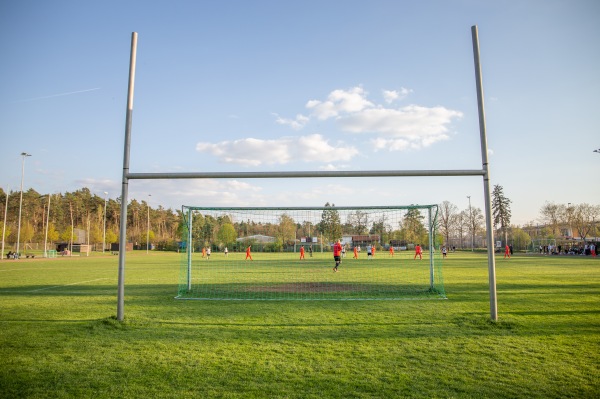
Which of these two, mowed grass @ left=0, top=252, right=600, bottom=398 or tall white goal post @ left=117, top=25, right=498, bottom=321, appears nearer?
mowed grass @ left=0, top=252, right=600, bottom=398

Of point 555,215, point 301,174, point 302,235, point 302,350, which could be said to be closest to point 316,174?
point 301,174

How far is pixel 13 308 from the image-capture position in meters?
9.47

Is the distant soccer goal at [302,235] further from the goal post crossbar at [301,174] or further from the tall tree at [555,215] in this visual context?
the tall tree at [555,215]

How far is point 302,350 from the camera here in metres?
5.75

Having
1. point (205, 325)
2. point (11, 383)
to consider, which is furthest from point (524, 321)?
point (11, 383)

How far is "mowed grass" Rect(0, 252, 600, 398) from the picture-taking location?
4293 mm

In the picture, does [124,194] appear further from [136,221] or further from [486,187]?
[136,221]

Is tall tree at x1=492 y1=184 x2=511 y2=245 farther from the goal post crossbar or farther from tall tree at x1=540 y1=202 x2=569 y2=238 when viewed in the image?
the goal post crossbar

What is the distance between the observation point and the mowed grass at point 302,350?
4.29 meters

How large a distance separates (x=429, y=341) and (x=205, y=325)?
4354mm

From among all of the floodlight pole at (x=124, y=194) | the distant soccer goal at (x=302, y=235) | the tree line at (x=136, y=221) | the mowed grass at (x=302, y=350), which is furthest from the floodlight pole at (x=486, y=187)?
the tree line at (x=136, y=221)

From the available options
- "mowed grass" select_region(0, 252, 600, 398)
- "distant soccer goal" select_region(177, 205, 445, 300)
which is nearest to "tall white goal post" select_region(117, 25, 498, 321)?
"mowed grass" select_region(0, 252, 600, 398)

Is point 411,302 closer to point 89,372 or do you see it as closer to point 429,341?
point 429,341

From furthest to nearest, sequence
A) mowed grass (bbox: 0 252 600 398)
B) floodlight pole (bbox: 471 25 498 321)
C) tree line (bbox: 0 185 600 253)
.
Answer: tree line (bbox: 0 185 600 253)
floodlight pole (bbox: 471 25 498 321)
mowed grass (bbox: 0 252 600 398)
